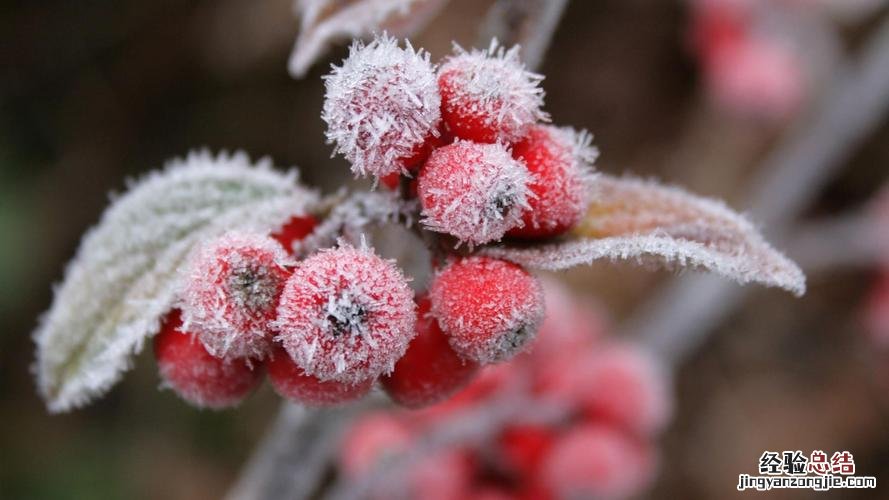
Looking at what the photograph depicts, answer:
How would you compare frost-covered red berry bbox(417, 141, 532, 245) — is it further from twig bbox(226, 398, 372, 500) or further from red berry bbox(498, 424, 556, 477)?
red berry bbox(498, 424, 556, 477)

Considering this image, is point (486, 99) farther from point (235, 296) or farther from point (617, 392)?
point (617, 392)

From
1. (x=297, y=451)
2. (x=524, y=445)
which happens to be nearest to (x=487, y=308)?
(x=297, y=451)

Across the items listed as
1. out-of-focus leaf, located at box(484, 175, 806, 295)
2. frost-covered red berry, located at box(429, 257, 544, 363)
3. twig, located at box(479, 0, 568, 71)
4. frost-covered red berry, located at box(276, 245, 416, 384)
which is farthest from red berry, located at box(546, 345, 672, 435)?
frost-covered red berry, located at box(276, 245, 416, 384)

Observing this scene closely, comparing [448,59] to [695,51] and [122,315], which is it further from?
[695,51]

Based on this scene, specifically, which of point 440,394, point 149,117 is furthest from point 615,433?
point 149,117

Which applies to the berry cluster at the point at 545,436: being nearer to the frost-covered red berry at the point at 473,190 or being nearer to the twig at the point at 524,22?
the twig at the point at 524,22

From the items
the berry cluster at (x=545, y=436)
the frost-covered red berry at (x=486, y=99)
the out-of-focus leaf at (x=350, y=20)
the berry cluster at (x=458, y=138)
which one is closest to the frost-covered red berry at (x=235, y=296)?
the berry cluster at (x=458, y=138)
